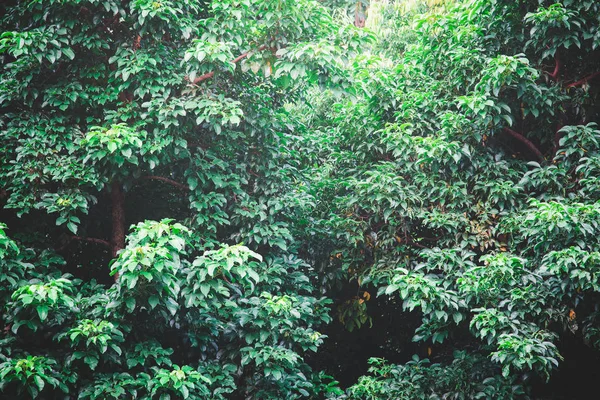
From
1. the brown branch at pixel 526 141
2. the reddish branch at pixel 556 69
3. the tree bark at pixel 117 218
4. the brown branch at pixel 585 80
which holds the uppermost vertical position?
the reddish branch at pixel 556 69

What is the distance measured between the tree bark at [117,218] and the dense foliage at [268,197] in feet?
0.07

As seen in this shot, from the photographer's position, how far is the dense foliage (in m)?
4.03

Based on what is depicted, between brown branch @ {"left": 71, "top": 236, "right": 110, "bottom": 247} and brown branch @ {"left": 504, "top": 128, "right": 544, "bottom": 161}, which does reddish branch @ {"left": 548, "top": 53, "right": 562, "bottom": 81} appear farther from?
brown branch @ {"left": 71, "top": 236, "right": 110, "bottom": 247}

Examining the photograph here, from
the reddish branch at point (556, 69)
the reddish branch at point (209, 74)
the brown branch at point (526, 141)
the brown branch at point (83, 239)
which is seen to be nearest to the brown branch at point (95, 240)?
the brown branch at point (83, 239)

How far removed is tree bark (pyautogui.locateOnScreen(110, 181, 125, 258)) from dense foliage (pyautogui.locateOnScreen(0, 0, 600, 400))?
0.02 metres

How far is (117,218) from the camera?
5.07 metres

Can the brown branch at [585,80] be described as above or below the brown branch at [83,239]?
above

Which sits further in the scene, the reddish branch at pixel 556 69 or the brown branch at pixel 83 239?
the reddish branch at pixel 556 69

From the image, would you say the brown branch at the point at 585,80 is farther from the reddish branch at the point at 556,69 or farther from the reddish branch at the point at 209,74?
the reddish branch at the point at 209,74

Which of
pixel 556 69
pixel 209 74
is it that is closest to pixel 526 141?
pixel 556 69

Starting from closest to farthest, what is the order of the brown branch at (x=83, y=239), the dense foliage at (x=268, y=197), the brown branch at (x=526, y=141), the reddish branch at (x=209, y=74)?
the dense foliage at (x=268, y=197)
the brown branch at (x=83, y=239)
the reddish branch at (x=209, y=74)
the brown branch at (x=526, y=141)

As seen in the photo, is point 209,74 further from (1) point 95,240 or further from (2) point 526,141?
(2) point 526,141

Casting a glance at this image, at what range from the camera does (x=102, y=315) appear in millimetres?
4098

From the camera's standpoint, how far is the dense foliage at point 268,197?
403 cm
